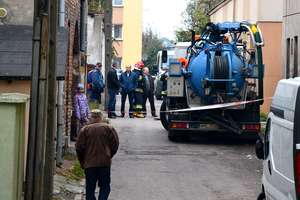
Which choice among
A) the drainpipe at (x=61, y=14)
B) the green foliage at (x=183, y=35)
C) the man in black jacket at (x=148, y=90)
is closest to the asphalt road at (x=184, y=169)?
the drainpipe at (x=61, y=14)

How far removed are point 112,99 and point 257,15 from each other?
6805 mm

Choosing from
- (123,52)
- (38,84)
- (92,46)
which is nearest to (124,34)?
(123,52)

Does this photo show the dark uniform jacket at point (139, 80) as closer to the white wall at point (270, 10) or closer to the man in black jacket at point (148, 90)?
the man in black jacket at point (148, 90)

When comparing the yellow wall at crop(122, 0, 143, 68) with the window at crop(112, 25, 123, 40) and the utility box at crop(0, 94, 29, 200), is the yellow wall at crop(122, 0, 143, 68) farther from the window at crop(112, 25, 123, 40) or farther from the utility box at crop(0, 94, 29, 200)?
the utility box at crop(0, 94, 29, 200)

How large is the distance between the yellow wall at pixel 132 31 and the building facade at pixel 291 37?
44.5 meters

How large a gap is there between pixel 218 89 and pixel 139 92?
9108 millimetres

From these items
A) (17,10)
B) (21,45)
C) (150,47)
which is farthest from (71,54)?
(150,47)

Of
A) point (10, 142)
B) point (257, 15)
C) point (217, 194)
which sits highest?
point (257, 15)

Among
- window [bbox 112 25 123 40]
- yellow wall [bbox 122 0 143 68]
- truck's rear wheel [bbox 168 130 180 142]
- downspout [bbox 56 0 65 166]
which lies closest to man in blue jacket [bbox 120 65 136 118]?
truck's rear wheel [bbox 168 130 180 142]

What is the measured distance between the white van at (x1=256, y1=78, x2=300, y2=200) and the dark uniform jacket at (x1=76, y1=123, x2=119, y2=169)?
2.14 metres

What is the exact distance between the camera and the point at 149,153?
17797mm

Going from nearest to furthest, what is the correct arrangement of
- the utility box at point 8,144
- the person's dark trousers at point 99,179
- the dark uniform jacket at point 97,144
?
the utility box at point 8,144
the dark uniform jacket at point 97,144
the person's dark trousers at point 99,179

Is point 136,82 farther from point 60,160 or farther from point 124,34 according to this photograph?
point 124,34

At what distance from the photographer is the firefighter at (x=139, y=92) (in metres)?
28.1
